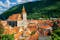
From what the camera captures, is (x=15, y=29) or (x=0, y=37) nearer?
(x=0, y=37)

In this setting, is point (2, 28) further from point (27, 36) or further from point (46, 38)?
point (46, 38)

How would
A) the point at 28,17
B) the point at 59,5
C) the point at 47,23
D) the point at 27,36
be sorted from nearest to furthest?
the point at 27,36
the point at 47,23
the point at 28,17
the point at 59,5

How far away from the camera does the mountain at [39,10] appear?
8.25 m

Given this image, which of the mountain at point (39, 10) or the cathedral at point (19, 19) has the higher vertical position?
the mountain at point (39, 10)

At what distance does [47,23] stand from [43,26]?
0.31 meters

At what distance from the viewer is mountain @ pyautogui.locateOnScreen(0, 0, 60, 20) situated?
8.25 m

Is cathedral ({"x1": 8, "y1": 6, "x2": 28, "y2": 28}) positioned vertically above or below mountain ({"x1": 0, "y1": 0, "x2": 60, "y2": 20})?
below

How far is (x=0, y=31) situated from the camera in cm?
723

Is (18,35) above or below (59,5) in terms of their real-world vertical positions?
below

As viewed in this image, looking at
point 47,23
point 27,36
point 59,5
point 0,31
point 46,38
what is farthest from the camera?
point 59,5

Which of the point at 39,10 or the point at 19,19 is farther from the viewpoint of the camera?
the point at 19,19

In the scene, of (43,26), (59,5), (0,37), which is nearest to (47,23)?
(43,26)

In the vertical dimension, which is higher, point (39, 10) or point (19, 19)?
point (39, 10)

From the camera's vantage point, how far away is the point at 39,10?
8797 millimetres
